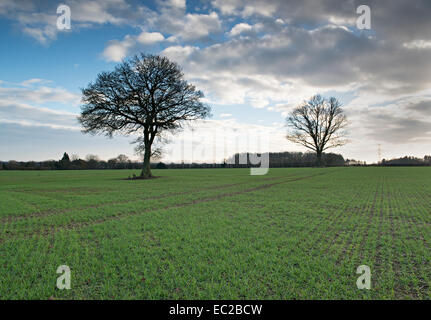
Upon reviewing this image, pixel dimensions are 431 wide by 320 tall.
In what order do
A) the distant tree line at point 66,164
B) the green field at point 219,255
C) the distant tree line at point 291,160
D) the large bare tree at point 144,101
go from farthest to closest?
the distant tree line at point 291,160, the distant tree line at point 66,164, the large bare tree at point 144,101, the green field at point 219,255

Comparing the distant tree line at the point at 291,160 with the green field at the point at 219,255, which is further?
the distant tree line at the point at 291,160

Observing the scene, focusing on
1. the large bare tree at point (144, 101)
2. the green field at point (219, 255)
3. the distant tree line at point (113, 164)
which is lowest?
the green field at point (219, 255)

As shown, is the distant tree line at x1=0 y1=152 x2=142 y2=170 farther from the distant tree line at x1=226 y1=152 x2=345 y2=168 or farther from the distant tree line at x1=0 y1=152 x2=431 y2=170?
the distant tree line at x1=226 y1=152 x2=345 y2=168

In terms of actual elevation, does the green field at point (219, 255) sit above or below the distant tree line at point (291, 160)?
below

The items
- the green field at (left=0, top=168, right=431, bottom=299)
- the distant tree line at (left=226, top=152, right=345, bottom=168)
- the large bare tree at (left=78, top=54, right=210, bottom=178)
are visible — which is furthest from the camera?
the distant tree line at (left=226, top=152, right=345, bottom=168)

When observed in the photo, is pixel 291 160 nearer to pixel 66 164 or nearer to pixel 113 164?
pixel 113 164

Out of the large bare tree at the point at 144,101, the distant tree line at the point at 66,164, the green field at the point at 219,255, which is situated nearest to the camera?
the green field at the point at 219,255

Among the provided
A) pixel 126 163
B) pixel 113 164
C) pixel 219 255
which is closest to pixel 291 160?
pixel 126 163

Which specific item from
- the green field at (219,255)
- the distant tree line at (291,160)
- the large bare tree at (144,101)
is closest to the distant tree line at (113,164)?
the distant tree line at (291,160)

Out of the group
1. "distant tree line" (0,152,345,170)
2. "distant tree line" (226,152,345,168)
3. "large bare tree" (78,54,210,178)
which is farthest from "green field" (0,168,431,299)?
"distant tree line" (0,152,345,170)

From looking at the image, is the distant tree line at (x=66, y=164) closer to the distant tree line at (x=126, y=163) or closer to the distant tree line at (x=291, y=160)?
the distant tree line at (x=126, y=163)

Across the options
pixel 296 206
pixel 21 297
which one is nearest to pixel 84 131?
pixel 296 206
